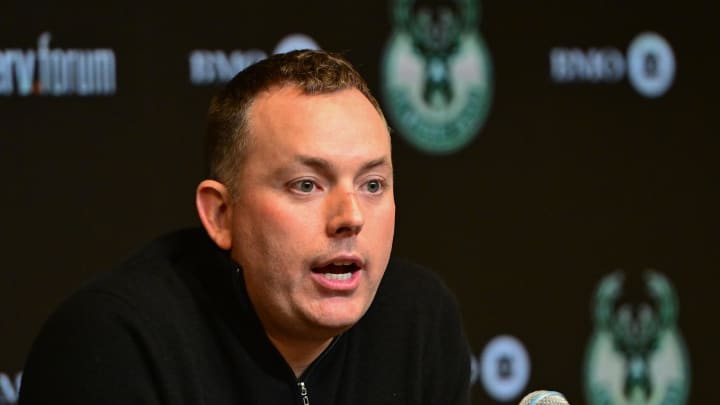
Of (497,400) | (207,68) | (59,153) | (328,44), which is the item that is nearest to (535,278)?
(497,400)

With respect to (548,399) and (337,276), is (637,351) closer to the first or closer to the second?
(337,276)

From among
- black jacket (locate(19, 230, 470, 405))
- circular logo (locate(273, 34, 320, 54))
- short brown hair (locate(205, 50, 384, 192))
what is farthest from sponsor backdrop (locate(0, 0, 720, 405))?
short brown hair (locate(205, 50, 384, 192))

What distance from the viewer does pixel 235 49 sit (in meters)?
2.69

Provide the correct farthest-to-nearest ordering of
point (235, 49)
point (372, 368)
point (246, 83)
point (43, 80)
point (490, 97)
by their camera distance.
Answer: point (490, 97) < point (235, 49) < point (43, 80) < point (372, 368) < point (246, 83)

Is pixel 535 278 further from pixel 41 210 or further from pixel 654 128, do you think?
pixel 41 210

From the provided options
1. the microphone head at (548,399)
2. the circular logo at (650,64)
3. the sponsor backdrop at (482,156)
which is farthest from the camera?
the circular logo at (650,64)

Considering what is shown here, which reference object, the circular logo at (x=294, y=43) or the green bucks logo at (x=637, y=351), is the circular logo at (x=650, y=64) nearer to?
the green bucks logo at (x=637, y=351)

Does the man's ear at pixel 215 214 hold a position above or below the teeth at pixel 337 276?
above

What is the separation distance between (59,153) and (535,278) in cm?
119

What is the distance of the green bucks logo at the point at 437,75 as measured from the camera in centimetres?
286

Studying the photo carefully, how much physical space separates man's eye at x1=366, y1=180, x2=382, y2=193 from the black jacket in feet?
0.76

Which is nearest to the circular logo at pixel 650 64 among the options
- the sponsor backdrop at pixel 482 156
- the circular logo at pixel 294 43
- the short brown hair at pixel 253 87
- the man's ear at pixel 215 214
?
the sponsor backdrop at pixel 482 156

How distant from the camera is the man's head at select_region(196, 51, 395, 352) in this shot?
1.62 meters

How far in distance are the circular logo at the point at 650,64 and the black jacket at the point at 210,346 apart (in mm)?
1303
